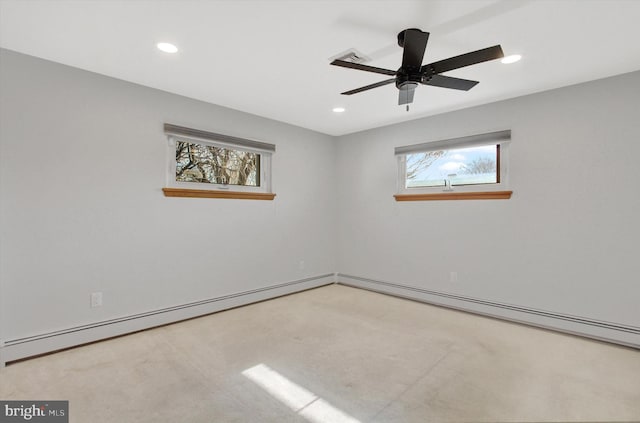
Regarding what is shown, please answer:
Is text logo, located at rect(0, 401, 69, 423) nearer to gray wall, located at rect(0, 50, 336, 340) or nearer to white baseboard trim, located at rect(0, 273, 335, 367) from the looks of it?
white baseboard trim, located at rect(0, 273, 335, 367)

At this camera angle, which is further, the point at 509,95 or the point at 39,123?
the point at 509,95

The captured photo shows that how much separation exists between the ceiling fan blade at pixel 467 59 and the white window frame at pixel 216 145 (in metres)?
2.30

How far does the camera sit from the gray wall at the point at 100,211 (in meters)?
2.29

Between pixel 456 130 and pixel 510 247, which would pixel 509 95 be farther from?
Result: pixel 510 247

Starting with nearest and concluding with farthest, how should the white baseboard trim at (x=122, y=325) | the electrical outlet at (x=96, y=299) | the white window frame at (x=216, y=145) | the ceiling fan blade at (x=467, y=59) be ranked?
the ceiling fan blade at (x=467, y=59), the white baseboard trim at (x=122, y=325), the electrical outlet at (x=96, y=299), the white window frame at (x=216, y=145)

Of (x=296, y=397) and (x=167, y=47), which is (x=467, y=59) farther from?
(x=296, y=397)

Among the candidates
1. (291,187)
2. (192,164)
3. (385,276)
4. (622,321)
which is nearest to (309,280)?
(385,276)

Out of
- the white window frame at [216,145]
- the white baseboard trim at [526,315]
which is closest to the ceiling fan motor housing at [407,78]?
the white window frame at [216,145]

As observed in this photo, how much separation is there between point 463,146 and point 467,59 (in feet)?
6.39

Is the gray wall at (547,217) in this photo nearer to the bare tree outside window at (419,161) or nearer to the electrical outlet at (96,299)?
the bare tree outside window at (419,161)

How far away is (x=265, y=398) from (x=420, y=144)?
3.27 meters

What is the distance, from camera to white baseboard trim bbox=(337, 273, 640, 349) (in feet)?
8.59

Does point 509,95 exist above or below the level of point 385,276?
above

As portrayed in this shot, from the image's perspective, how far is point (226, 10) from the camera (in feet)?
5.86
